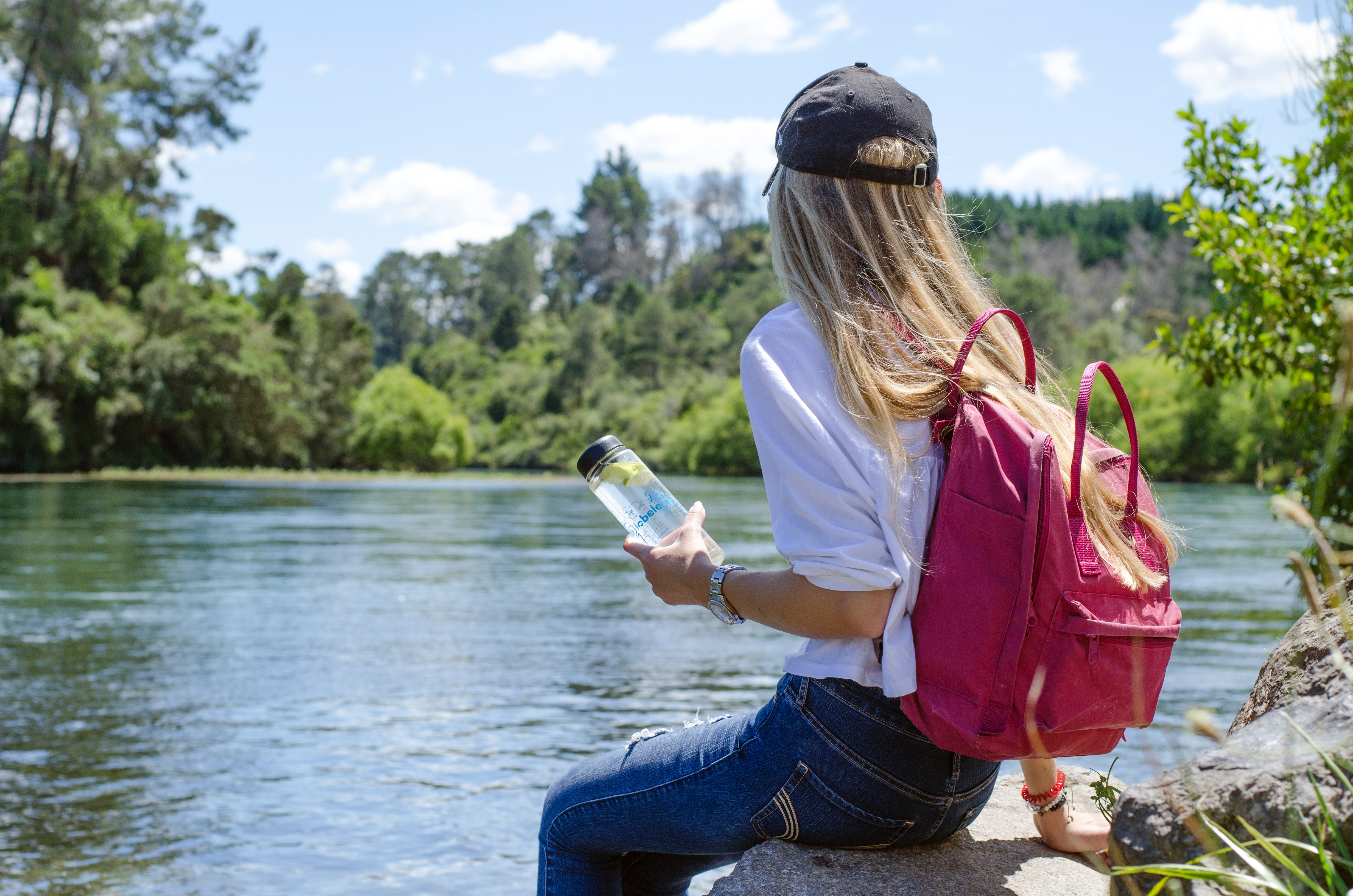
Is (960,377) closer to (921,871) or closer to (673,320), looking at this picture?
(921,871)

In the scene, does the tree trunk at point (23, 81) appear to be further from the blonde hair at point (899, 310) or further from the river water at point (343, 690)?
the blonde hair at point (899, 310)

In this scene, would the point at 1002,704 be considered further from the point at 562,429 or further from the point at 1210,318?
the point at 562,429

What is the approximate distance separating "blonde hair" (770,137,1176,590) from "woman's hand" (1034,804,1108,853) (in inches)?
30.2

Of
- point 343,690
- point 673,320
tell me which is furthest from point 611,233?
point 343,690

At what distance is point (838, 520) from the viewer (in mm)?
1758

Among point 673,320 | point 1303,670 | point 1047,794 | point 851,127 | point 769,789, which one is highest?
point 673,320

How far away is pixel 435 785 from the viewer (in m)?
6.34

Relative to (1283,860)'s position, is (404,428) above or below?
above

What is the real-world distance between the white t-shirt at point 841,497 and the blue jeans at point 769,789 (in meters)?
0.10

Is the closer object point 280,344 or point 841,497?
point 841,497

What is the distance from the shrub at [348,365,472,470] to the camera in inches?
2443

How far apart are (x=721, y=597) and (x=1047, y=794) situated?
0.93 meters

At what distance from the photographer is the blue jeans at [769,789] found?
1901mm

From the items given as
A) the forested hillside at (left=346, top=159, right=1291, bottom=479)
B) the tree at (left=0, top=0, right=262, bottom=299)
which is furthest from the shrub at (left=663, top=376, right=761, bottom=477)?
the tree at (left=0, top=0, right=262, bottom=299)
